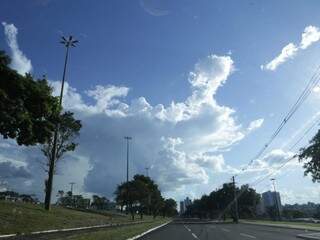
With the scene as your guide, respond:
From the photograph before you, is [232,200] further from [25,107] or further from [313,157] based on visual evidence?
[25,107]

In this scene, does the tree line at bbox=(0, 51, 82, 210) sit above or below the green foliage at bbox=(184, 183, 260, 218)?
below

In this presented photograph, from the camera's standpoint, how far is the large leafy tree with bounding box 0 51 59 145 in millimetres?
23612

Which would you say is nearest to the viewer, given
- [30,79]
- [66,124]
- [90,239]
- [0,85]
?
[90,239]

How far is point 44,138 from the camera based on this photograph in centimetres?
2780

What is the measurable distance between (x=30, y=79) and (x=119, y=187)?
103 metres

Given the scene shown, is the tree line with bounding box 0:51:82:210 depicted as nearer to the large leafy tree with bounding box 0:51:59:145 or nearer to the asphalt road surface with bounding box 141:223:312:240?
the large leafy tree with bounding box 0:51:59:145

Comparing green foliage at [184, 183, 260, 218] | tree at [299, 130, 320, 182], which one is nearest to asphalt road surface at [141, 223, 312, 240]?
tree at [299, 130, 320, 182]

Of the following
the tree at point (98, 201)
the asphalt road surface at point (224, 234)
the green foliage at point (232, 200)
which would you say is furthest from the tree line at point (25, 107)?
the tree at point (98, 201)

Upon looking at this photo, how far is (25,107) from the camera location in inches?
996

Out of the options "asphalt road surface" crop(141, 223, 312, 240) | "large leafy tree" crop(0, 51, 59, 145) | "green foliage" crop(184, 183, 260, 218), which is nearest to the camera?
"large leafy tree" crop(0, 51, 59, 145)

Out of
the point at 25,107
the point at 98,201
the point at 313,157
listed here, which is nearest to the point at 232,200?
the point at 98,201

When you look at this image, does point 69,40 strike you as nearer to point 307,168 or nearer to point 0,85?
point 0,85

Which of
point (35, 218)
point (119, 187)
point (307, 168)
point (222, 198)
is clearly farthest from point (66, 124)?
point (222, 198)

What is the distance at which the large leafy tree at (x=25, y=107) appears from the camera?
23.6 meters
